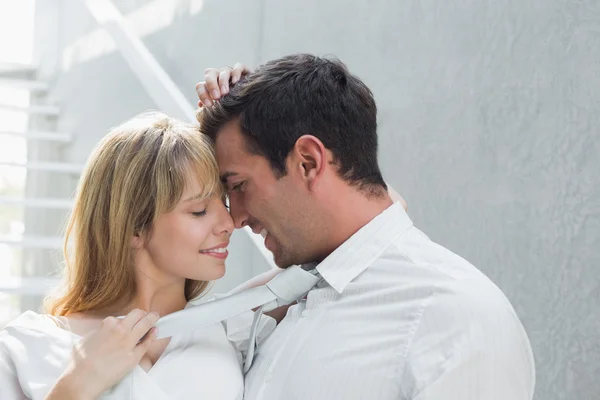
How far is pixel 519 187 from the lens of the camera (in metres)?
1.98

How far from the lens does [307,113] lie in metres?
1.63

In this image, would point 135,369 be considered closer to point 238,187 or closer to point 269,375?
point 269,375

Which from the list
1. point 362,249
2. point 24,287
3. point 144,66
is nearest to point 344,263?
point 362,249

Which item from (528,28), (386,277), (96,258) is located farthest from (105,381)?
(528,28)

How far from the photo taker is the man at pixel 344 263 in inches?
54.0

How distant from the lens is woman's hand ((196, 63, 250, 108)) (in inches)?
67.2

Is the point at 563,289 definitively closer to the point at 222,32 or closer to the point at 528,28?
the point at 528,28

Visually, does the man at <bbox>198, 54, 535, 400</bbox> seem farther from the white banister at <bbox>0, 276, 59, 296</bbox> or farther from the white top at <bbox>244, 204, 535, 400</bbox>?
the white banister at <bbox>0, 276, 59, 296</bbox>

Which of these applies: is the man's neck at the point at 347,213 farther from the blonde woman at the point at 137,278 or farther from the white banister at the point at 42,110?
the white banister at the point at 42,110

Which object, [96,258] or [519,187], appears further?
[519,187]

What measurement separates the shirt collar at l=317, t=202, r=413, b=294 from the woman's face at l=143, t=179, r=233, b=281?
24 cm

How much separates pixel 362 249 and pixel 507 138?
0.64m

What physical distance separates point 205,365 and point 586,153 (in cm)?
94

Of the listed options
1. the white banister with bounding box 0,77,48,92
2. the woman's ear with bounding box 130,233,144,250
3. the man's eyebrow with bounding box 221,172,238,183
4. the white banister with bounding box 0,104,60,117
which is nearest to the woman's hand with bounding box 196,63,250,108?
the man's eyebrow with bounding box 221,172,238,183
